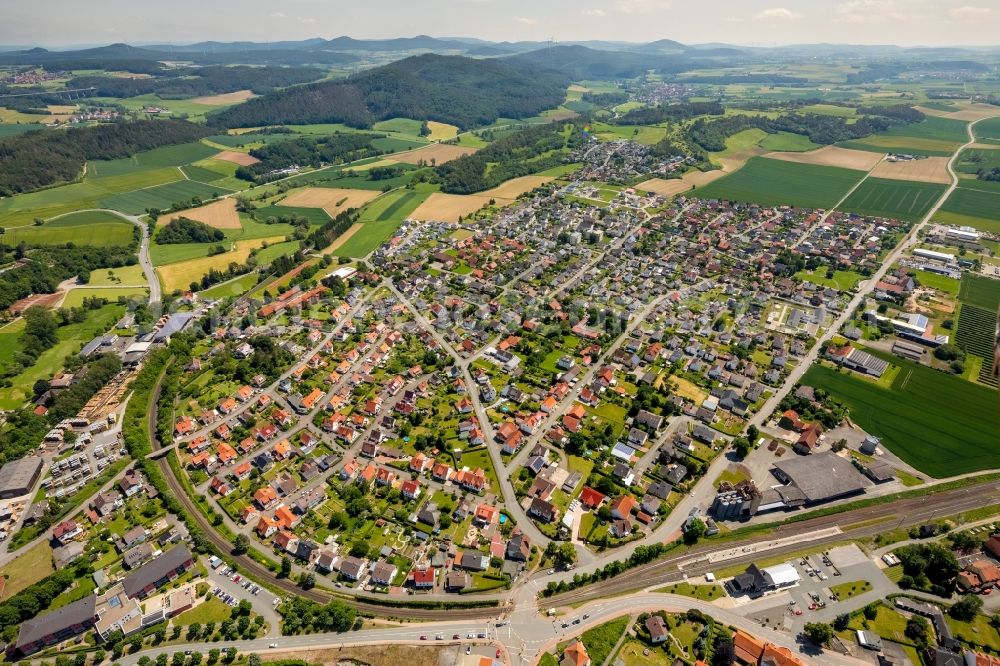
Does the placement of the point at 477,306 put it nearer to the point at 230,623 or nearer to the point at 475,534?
the point at 475,534

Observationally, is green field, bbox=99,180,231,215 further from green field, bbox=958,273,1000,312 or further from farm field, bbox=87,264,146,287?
green field, bbox=958,273,1000,312

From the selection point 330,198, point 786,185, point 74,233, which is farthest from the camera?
point 330,198

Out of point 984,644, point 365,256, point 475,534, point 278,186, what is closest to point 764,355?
point 984,644

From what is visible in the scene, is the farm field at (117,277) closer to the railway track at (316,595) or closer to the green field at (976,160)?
the railway track at (316,595)

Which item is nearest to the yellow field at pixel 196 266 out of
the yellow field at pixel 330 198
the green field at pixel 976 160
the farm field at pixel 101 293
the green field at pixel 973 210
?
Result: the farm field at pixel 101 293

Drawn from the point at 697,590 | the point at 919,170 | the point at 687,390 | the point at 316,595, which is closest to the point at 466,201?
the point at 687,390

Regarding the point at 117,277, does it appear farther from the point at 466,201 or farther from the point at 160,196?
the point at 466,201
